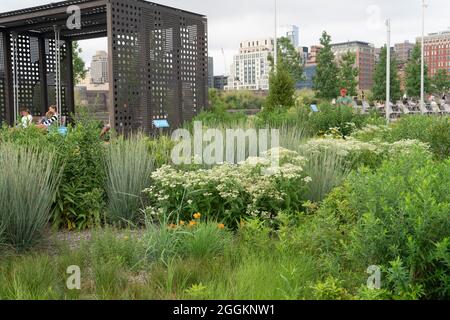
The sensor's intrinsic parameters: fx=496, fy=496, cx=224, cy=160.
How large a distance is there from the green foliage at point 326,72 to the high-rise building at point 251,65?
28.5m

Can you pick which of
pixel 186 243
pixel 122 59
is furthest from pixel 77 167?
pixel 122 59

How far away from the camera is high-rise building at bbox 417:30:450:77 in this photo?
48125 mm

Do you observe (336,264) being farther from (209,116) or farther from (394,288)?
(209,116)

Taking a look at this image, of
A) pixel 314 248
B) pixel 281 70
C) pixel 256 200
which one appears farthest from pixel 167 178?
pixel 281 70

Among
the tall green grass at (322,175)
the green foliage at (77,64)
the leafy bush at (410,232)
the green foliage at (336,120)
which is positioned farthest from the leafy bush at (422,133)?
the green foliage at (77,64)

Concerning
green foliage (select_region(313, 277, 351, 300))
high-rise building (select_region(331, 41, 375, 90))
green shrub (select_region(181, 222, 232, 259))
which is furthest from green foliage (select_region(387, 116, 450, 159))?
high-rise building (select_region(331, 41, 375, 90))

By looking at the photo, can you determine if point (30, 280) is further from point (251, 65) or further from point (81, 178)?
point (251, 65)

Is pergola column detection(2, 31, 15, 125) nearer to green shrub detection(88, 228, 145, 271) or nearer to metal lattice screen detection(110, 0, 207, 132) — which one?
metal lattice screen detection(110, 0, 207, 132)

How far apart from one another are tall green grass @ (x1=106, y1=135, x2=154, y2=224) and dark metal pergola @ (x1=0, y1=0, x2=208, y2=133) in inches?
208

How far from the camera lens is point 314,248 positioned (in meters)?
3.27

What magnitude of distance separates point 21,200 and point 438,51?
50.6 meters

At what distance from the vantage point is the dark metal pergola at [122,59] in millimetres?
10961

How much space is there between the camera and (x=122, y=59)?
10898 mm
